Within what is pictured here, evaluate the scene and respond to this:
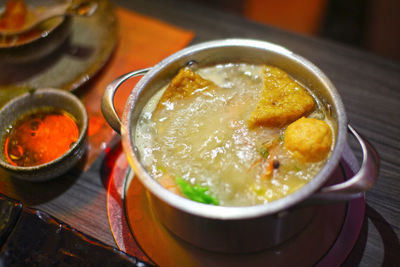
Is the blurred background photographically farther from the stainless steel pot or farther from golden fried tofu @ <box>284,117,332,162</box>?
golden fried tofu @ <box>284,117,332,162</box>

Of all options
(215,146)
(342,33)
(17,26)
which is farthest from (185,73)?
(342,33)

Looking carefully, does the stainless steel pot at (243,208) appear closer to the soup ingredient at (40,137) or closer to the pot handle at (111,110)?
the pot handle at (111,110)

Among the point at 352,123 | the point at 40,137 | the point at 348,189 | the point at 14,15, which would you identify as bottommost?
the point at 40,137

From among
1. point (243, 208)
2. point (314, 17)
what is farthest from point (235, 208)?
point (314, 17)

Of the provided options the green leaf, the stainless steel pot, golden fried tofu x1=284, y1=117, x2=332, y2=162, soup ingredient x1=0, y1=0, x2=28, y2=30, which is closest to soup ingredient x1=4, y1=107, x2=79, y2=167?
the stainless steel pot

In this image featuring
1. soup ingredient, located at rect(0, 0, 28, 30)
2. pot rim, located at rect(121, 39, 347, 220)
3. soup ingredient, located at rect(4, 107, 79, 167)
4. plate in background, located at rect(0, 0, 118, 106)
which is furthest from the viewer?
soup ingredient, located at rect(0, 0, 28, 30)

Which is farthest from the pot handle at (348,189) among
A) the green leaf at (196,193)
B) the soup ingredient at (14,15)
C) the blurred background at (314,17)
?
the soup ingredient at (14,15)

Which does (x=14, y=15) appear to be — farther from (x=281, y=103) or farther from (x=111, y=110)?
(x=281, y=103)
